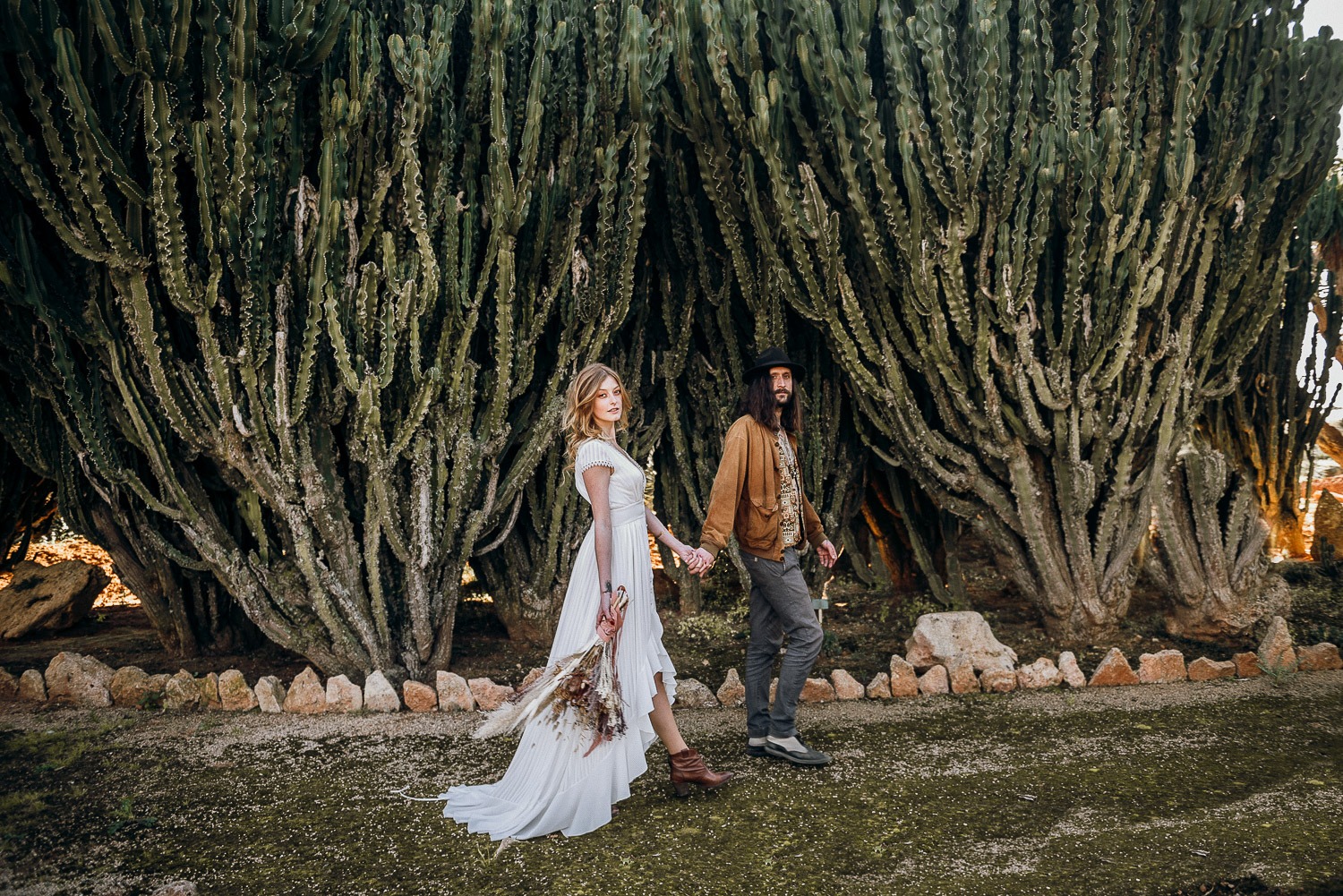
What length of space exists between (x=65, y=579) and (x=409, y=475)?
3.77 meters

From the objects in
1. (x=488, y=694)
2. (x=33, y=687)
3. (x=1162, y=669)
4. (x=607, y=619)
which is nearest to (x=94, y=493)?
(x=33, y=687)

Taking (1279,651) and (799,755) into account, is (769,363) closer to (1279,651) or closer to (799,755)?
(799,755)

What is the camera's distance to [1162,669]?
4066 millimetres

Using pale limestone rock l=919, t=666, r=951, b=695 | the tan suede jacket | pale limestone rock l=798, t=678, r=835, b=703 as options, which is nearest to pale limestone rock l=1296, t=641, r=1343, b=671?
pale limestone rock l=919, t=666, r=951, b=695

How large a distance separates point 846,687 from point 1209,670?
5.78 feet

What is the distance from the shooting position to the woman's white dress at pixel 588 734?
8.82ft

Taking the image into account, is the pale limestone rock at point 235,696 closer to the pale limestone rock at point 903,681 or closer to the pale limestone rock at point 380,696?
the pale limestone rock at point 380,696

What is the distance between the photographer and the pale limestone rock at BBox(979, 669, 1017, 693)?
160 inches

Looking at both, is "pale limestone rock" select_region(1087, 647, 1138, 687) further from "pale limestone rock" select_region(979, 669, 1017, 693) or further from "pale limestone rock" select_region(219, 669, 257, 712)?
"pale limestone rock" select_region(219, 669, 257, 712)

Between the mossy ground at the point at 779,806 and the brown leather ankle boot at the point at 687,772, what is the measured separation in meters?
0.05

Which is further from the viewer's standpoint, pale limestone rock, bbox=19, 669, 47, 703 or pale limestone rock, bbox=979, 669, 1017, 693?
pale limestone rock, bbox=19, 669, 47, 703

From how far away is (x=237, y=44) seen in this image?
3555 mm

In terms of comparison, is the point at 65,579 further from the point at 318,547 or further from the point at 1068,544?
the point at 1068,544

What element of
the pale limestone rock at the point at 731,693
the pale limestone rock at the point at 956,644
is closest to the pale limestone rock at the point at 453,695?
the pale limestone rock at the point at 731,693
